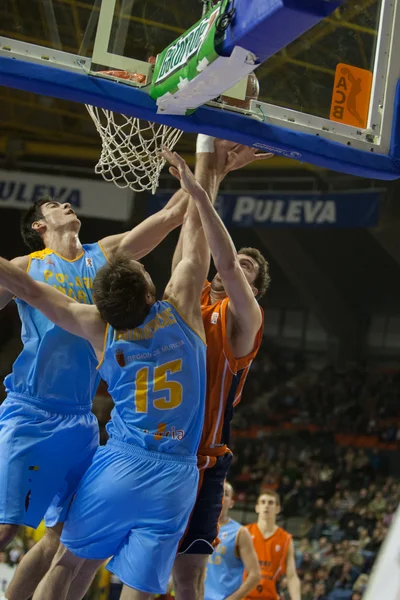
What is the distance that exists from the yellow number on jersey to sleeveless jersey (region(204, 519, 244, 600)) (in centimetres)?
364

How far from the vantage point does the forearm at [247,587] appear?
643cm

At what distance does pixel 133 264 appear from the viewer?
3.75 m

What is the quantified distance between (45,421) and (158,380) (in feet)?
2.56

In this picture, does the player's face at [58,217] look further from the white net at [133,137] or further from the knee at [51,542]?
the knee at [51,542]

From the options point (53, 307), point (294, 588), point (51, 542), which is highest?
point (53, 307)

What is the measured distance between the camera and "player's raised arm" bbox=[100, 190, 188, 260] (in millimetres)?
4590

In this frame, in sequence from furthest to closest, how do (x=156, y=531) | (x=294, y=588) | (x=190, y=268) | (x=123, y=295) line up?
1. (x=294, y=588)
2. (x=190, y=268)
3. (x=123, y=295)
4. (x=156, y=531)

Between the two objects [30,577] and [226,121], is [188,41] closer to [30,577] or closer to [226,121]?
[226,121]

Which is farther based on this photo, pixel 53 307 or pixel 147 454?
pixel 53 307

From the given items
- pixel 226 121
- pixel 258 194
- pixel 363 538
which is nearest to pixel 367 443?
pixel 363 538

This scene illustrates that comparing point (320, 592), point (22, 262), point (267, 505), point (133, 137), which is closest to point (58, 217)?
point (22, 262)

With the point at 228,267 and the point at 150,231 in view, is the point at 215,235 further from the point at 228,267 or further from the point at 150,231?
the point at 150,231

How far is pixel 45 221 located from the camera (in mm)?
4684

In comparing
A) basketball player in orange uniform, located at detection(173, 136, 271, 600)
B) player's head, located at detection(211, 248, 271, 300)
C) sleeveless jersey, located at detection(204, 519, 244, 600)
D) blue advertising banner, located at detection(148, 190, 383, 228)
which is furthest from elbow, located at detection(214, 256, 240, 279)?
blue advertising banner, located at detection(148, 190, 383, 228)
